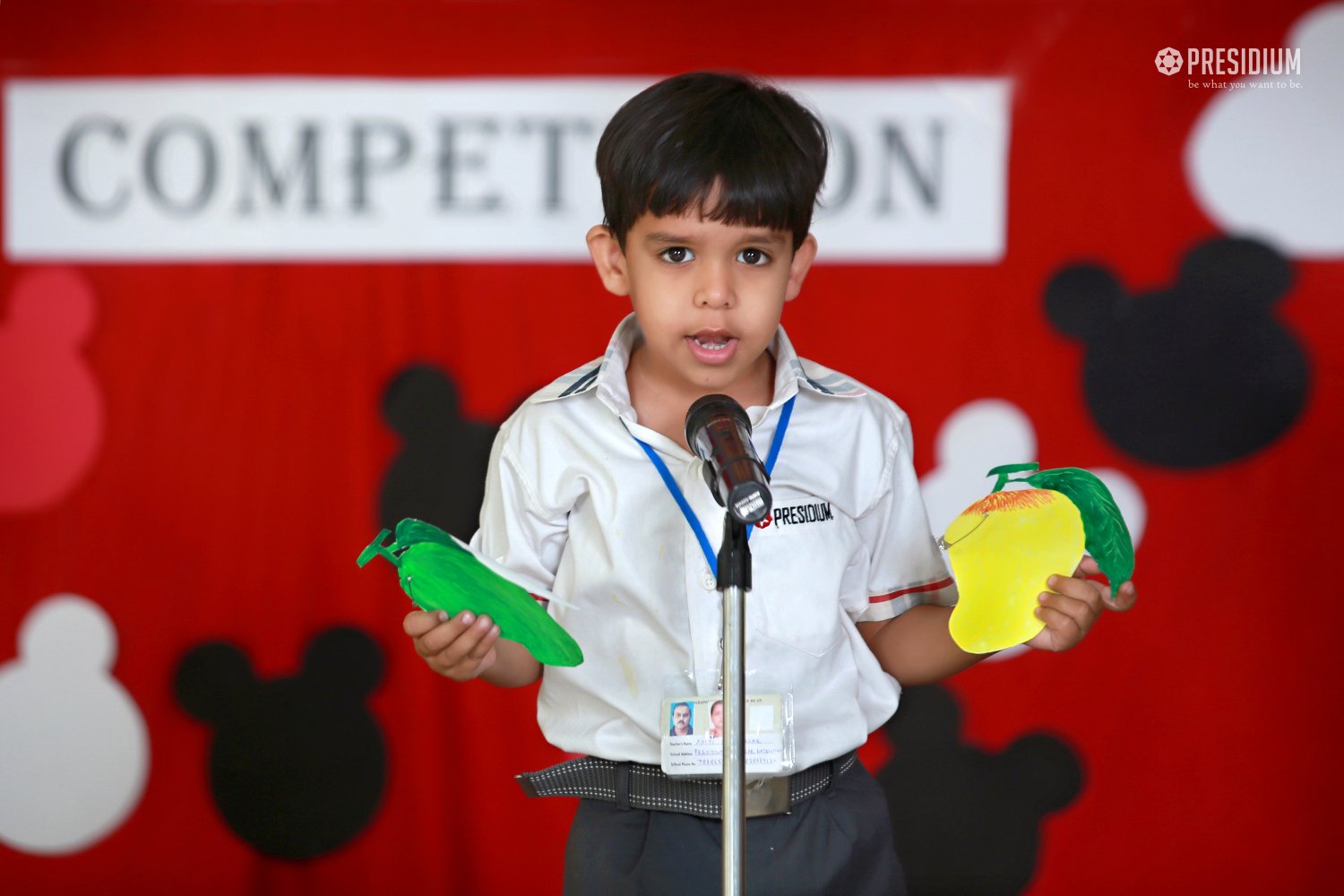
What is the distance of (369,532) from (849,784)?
154cm

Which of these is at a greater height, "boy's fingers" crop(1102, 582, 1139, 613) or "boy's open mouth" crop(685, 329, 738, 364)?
"boy's open mouth" crop(685, 329, 738, 364)

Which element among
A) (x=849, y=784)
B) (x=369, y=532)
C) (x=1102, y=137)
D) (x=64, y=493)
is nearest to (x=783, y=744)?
(x=849, y=784)

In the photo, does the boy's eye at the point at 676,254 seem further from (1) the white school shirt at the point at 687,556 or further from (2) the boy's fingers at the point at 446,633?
(2) the boy's fingers at the point at 446,633

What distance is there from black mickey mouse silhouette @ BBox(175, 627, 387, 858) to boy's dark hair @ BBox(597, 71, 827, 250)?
1591 mm

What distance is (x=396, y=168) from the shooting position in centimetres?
275

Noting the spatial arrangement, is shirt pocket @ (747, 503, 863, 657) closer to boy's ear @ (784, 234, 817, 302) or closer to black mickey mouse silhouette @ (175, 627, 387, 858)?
boy's ear @ (784, 234, 817, 302)

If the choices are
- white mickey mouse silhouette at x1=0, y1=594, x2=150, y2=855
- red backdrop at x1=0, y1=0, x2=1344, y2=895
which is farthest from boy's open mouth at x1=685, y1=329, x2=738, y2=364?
white mickey mouse silhouette at x1=0, y1=594, x2=150, y2=855

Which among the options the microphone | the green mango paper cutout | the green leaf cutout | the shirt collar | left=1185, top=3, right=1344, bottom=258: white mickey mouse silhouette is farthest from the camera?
left=1185, top=3, right=1344, bottom=258: white mickey mouse silhouette

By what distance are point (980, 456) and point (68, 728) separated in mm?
2111

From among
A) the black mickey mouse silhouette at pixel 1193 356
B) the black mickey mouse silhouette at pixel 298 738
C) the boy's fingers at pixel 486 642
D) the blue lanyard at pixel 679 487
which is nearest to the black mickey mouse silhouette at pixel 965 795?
the black mickey mouse silhouette at pixel 1193 356

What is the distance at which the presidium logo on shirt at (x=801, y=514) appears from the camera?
5.03 feet

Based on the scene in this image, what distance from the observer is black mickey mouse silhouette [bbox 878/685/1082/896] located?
280 centimetres

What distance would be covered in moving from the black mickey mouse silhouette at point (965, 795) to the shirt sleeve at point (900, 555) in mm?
1214

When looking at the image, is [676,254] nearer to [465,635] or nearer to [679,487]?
[679,487]
